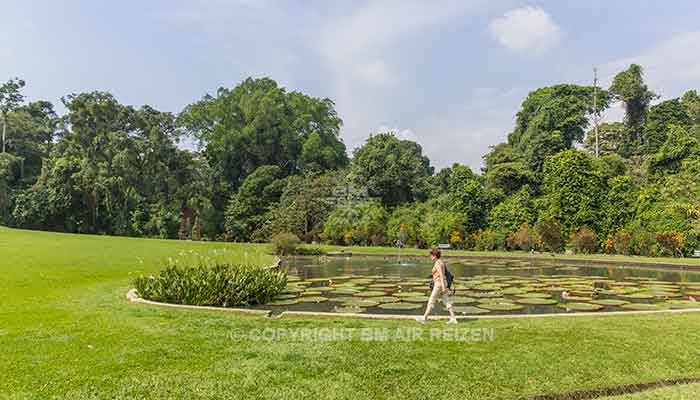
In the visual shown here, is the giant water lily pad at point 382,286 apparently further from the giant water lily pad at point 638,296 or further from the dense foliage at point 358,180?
the dense foliage at point 358,180

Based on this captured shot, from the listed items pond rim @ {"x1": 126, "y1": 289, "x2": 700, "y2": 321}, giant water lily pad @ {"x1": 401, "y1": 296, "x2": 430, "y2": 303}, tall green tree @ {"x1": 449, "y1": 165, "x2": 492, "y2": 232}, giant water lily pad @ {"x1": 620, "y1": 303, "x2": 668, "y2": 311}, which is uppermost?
tall green tree @ {"x1": 449, "y1": 165, "x2": 492, "y2": 232}

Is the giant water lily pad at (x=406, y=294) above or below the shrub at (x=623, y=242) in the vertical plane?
below

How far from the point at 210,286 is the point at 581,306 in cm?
806

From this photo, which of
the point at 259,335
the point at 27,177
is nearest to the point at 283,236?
the point at 259,335

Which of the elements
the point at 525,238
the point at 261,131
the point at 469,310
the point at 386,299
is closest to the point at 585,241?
the point at 525,238

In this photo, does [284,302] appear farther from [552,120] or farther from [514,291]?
[552,120]

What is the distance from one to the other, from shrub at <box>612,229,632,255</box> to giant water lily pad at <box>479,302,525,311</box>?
21.0 m

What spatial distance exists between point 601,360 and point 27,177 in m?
55.5

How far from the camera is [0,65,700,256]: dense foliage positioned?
30.8 metres

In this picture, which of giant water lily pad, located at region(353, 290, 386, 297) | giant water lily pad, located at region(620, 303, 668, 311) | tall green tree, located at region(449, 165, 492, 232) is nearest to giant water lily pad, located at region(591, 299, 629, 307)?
giant water lily pad, located at region(620, 303, 668, 311)

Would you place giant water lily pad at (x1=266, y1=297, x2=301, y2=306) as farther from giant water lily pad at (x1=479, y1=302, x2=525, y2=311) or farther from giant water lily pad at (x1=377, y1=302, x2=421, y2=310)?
giant water lily pad at (x1=479, y1=302, x2=525, y2=311)

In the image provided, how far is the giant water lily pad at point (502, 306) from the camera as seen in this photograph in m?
9.15

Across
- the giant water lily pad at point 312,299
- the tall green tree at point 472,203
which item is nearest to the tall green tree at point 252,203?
the tall green tree at point 472,203

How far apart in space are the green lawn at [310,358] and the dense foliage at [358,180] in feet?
76.6
